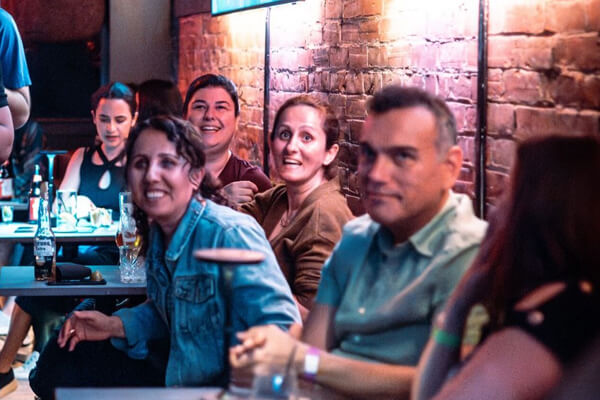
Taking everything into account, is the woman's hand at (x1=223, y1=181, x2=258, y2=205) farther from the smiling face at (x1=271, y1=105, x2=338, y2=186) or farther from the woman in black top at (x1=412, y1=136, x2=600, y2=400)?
the woman in black top at (x1=412, y1=136, x2=600, y2=400)

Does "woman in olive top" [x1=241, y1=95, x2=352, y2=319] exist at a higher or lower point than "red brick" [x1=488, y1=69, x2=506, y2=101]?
lower

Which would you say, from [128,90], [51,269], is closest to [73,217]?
[128,90]

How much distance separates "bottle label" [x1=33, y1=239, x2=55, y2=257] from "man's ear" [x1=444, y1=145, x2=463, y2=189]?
2.10 m

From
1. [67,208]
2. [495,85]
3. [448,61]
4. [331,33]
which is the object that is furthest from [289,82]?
[495,85]

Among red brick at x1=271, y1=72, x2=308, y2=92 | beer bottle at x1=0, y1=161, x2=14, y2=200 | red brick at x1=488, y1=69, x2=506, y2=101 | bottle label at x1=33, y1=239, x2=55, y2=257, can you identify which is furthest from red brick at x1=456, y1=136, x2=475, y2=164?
beer bottle at x1=0, y1=161, x2=14, y2=200

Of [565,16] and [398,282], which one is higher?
[565,16]

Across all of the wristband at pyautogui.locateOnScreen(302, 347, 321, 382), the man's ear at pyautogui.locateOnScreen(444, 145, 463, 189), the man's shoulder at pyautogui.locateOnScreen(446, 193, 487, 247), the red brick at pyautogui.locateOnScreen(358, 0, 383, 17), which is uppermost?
the red brick at pyautogui.locateOnScreen(358, 0, 383, 17)

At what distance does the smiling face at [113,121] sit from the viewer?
5305mm

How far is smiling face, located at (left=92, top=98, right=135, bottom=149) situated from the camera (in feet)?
17.4

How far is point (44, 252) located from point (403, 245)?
6.68ft

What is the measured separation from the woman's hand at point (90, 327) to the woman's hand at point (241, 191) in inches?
43.5

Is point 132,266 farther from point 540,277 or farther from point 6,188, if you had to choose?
point 6,188

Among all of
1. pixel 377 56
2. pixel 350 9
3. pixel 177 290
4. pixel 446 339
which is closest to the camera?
pixel 446 339

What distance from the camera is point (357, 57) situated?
4016 mm
